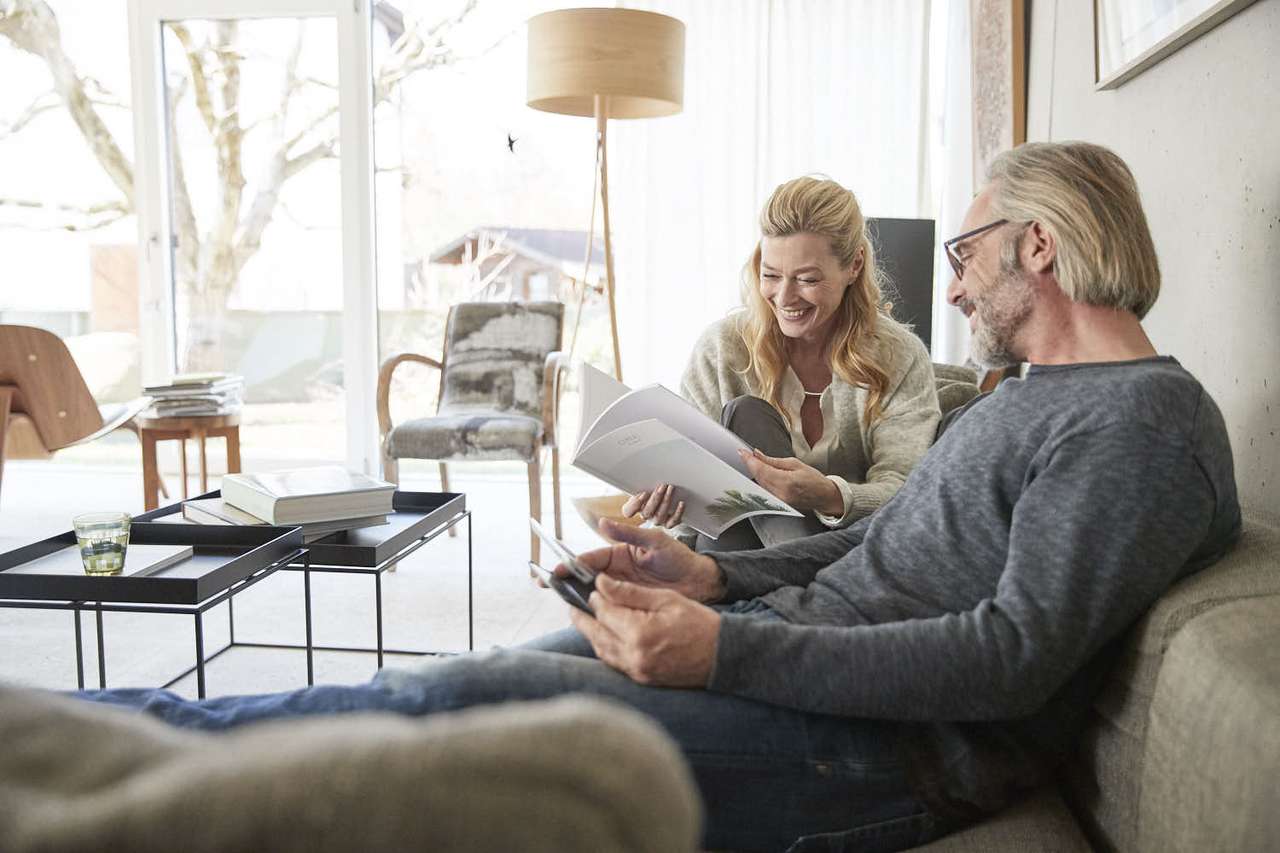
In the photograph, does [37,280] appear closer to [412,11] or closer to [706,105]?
[412,11]

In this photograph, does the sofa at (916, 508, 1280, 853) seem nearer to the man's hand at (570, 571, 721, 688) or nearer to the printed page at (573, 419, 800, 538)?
the man's hand at (570, 571, 721, 688)

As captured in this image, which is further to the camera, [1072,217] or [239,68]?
[239,68]

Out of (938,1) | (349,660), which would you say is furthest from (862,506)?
(938,1)

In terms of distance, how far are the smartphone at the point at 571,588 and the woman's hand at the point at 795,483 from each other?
51 centimetres

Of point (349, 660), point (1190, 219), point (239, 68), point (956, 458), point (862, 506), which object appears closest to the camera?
point (956, 458)

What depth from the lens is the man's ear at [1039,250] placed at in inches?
49.4

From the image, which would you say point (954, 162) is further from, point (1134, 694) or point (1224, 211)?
point (1134, 694)

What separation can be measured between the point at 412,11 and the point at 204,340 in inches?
74.9

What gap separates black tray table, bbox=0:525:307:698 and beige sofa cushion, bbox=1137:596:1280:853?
1257mm

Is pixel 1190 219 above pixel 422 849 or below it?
above

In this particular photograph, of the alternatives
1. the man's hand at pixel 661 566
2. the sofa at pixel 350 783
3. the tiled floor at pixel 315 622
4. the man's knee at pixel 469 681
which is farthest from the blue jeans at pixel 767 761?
the tiled floor at pixel 315 622

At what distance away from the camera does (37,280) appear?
17.7ft

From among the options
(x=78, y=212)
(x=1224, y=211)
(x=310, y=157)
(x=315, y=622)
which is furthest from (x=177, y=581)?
(x=78, y=212)

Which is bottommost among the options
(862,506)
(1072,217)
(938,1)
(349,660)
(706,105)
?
(349,660)
